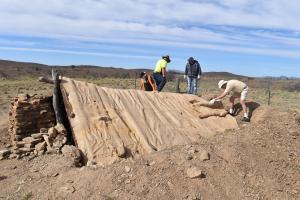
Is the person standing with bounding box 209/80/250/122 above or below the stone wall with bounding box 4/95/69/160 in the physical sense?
above

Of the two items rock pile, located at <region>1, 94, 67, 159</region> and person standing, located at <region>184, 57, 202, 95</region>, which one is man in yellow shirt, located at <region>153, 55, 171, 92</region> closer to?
person standing, located at <region>184, 57, 202, 95</region>

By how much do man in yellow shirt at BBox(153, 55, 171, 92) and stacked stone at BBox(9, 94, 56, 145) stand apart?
387 cm

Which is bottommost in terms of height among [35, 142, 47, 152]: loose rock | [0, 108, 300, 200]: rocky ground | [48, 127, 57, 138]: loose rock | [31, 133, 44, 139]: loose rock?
[0, 108, 300, 200]: rocky ground

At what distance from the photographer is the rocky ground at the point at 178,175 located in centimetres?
754

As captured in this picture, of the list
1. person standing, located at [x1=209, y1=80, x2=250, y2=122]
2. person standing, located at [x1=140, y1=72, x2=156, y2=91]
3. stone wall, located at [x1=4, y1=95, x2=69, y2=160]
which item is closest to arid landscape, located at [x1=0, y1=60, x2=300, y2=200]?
stone wall, located at [x1=4, y1=95, x2=69, y2=160]

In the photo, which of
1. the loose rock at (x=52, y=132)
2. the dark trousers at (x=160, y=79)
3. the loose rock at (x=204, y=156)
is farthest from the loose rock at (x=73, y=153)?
the dark trousers at (x=160, y=79)

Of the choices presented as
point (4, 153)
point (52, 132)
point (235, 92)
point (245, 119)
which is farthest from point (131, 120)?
point (235, 92)

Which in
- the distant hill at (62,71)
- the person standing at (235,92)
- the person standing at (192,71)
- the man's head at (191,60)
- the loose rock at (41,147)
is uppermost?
the man's head at (191,60)

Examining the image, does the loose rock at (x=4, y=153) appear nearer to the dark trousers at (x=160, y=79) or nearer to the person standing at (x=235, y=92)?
the person standing at (x=235, y=92)

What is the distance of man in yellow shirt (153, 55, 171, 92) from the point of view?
12828 mm

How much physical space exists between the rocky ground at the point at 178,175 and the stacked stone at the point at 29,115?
31.1 inches

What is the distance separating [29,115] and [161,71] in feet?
14.6

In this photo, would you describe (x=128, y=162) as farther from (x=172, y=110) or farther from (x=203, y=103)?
(x=203, y=103)

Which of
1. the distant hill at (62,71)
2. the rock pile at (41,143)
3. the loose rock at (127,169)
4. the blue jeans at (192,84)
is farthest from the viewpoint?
the distant hill at (62,71)
